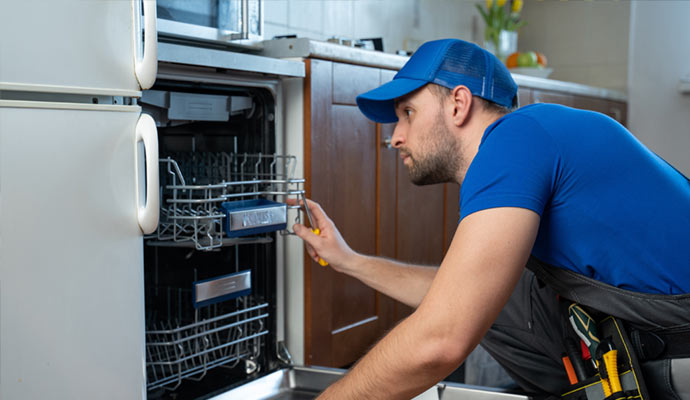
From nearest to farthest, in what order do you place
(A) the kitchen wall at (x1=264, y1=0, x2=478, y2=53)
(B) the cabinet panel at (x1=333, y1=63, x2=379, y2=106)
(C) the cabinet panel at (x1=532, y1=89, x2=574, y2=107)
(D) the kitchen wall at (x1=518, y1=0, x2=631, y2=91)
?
(B) the cabinet panel at (x1=333, y1=63, x2=379, y2=106) < (A) the kitchen wall at (x1=264, y1=0, x2=478, y2=53) < (C) the cabinet panel at (x1=532, y1=89, x2=574, y2=107) < (D) the kitchen wall at (x1=518, y1=0, x2=631, y2=91)

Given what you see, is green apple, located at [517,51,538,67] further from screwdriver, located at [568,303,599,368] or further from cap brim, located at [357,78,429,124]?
screwdriver, located at [568,303,599,368]

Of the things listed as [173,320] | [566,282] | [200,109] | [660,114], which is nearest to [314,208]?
[200,109]

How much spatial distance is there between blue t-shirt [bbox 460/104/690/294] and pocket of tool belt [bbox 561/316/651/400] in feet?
0.31

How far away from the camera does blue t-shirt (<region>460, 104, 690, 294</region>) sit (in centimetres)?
93

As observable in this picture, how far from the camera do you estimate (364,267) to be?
4.74 ft

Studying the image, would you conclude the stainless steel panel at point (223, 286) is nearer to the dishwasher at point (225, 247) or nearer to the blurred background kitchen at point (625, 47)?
the dishwasher at point (225, 247)

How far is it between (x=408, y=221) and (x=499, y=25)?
1946 mm

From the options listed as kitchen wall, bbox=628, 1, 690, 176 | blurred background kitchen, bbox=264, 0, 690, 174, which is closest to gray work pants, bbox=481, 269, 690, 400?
blurred background kitchen, bbox=264, 0, 690, 174

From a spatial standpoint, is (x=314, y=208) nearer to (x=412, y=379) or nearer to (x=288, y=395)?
(x=288, y=395)

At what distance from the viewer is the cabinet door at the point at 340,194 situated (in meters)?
1.62

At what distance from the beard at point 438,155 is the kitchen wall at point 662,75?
306 cm

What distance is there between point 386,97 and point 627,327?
22.1 inches

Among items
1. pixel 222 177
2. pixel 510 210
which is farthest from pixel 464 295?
pixel 222 177

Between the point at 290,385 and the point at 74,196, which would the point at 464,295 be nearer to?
the point at 74,196
